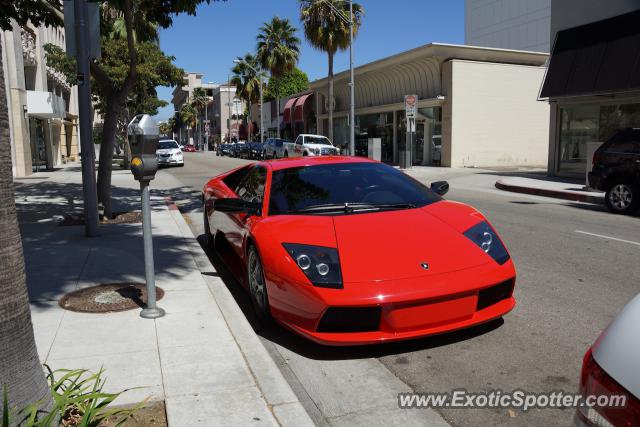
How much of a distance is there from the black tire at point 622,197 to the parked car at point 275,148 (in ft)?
81.2

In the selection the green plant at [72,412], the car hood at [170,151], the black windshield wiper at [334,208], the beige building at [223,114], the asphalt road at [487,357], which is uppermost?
the beige building at [223,114]

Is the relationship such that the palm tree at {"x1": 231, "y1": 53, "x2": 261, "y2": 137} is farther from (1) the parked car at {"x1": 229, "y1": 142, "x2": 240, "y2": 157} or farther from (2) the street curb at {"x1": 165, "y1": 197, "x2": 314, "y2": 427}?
(2) the street curb at {"x1": 165, "y1": 197, "x2": 314, "y2": 427}

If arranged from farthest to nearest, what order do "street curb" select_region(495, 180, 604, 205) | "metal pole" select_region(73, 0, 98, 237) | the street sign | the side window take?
1. the street sign
2. "street curb" select_region(495, 180, 604, 205)
3. "metal pole" select_region(73, 0, 98, 237)
4. the side window

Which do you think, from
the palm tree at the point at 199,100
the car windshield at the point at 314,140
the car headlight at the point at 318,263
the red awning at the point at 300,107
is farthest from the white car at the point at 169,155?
the palm tree at the point at 199,100

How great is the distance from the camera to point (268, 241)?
14.4 ft

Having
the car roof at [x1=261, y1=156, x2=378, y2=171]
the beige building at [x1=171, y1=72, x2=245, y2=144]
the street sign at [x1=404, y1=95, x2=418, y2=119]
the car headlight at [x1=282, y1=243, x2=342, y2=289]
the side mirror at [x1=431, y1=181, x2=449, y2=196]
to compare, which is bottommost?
the car headlight at [x1=282, y1=243, x2=342, y2=289]

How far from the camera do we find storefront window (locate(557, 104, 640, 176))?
708 inches

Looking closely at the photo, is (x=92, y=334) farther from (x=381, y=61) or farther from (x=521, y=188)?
(x=381, y=61)

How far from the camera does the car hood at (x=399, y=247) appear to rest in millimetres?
3865

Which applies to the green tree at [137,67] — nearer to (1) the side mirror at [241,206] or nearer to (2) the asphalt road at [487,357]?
(1) the side mirror at [241,206]

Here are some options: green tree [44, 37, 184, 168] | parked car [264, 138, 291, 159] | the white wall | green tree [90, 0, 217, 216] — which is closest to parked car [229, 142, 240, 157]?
parked car [264, 138, 291, 159]

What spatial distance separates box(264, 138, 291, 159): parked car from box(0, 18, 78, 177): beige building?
13.1 m

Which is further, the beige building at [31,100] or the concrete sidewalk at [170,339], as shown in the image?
the beige building at [31,100]

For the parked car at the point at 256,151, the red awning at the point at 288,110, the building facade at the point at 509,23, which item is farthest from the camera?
the building facade at the point at 509,23
